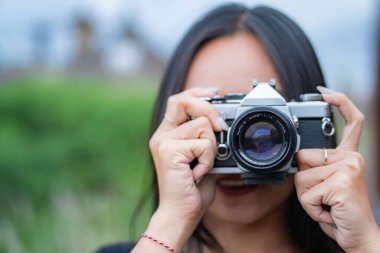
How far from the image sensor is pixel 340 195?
→ 1.26m

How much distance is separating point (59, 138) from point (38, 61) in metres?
0.34

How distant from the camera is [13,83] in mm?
2701

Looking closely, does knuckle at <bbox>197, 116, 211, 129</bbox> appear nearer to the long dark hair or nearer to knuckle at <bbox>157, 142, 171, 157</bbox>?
knuckle at <bbox>157, 142, 171, 157</bbox>

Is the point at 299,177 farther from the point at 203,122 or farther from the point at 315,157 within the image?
the point at 203,122

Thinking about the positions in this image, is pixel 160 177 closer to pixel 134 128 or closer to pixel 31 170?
pixel 31 170

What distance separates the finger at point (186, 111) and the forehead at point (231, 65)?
0.11 metres

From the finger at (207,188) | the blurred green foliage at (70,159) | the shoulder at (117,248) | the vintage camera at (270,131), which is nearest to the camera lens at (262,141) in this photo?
the vintage camera at (270,131)

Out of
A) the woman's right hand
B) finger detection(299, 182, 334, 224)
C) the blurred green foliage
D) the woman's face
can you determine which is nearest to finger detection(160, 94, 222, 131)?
the woman's right hand

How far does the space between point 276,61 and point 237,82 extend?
0.10 metres

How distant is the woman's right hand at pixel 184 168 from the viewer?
4.39 ft

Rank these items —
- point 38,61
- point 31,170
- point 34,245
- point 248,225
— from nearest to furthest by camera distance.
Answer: point 248,225, point 34,245, point 31,170, point 38,61

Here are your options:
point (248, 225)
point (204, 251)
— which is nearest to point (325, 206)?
point (248, 225)

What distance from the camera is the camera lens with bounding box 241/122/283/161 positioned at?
133 centimetres

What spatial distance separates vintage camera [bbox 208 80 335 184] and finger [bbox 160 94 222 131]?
0.07 ft
